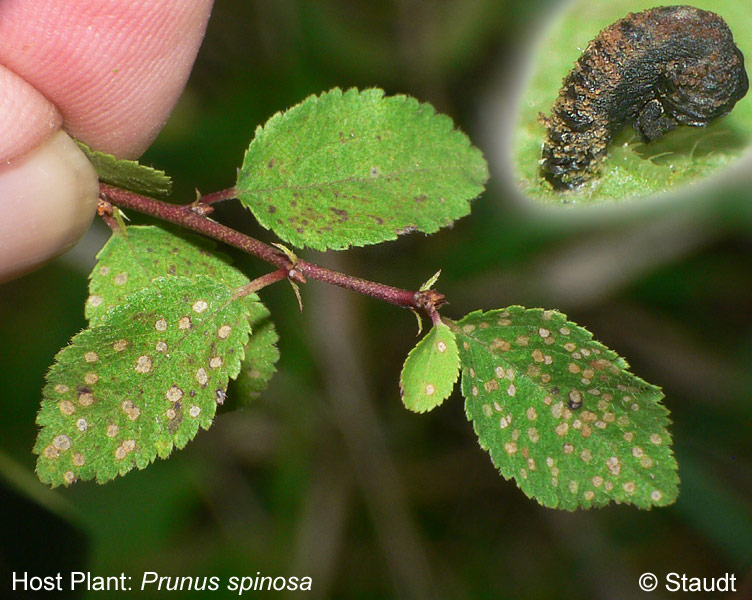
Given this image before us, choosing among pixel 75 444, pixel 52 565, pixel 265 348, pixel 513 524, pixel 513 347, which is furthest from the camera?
→ pixel 513 524

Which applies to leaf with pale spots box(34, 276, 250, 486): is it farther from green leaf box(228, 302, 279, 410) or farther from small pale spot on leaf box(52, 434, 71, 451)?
green leaf box(228, 302, 279, 410)

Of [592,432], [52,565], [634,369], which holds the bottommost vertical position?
[52,565]

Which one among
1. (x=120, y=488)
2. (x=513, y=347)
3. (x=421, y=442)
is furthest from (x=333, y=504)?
(x=513, y=347)

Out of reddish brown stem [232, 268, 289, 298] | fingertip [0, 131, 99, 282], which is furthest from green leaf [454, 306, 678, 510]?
fingertip [0, 131, 99, 282]

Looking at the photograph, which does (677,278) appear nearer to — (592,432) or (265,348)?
(592,432)

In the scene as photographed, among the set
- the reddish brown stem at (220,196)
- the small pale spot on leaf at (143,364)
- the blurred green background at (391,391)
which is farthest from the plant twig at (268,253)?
the blurred green background at (391,391)

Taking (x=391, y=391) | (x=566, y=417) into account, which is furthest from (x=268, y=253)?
(x=391, y=391)

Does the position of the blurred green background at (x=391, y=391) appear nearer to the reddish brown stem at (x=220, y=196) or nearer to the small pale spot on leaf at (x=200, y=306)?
the reddish brown stem at (x=220, y=196)
